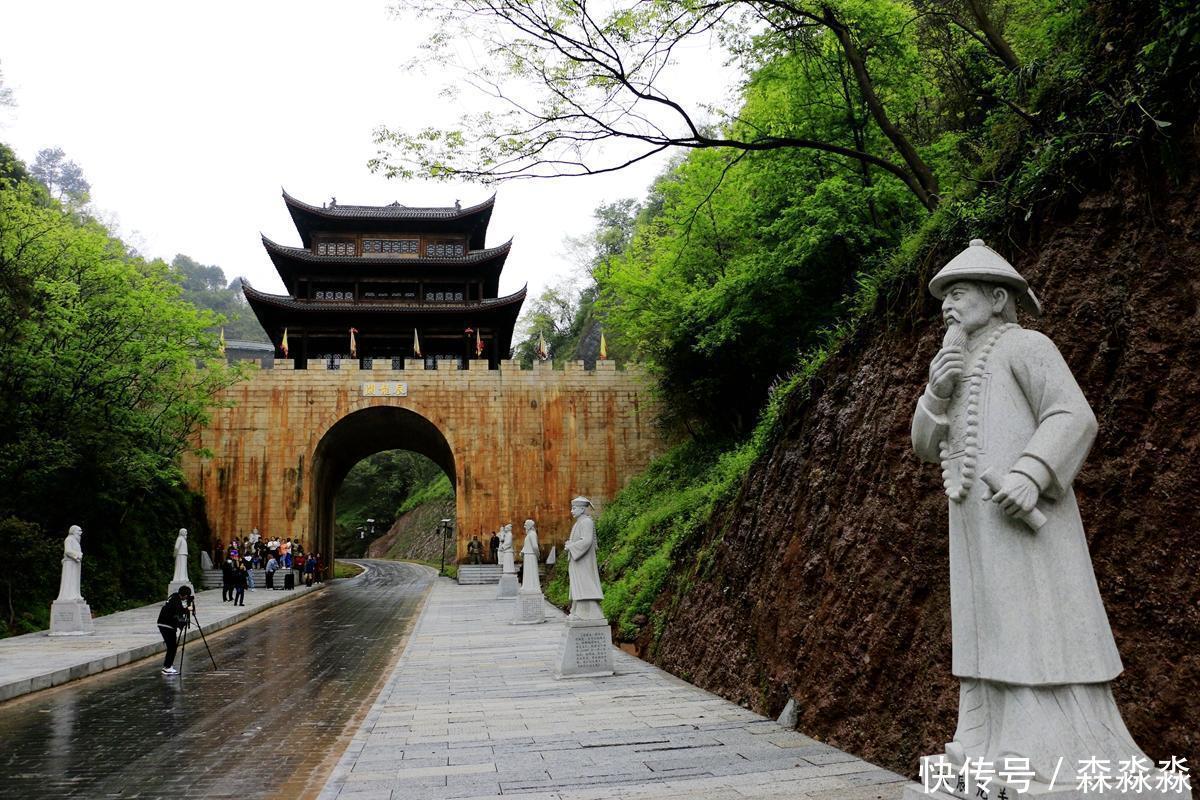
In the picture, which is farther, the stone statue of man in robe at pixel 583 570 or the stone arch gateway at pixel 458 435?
the stone arch gateway at pixel 458 435

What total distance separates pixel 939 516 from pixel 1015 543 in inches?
109

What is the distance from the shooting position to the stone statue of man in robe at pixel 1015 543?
2.81m

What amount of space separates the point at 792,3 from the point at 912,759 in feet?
28.5

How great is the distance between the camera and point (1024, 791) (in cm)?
264

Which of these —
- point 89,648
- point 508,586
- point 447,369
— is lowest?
point 508,586

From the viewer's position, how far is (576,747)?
19.0 feet

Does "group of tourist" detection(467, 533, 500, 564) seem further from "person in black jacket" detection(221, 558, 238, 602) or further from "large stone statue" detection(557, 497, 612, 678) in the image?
"large stone statue" detection(557, 497, 612, 678)

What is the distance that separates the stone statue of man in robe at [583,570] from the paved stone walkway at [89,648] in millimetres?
6548

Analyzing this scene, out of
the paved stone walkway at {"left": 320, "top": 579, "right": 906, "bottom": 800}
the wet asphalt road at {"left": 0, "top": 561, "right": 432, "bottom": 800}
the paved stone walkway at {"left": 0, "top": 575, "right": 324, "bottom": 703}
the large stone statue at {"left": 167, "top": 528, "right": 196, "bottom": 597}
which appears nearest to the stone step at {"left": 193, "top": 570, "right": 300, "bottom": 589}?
the paved stone walkway at {"left": 0, "top": 575, "right": 324, "bottom": 703}

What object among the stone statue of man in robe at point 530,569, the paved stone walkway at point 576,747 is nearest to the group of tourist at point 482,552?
the stone statue of man in robe at point 530,569

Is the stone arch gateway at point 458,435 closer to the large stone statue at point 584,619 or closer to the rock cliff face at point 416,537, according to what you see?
the rock cliff face at point 416,537

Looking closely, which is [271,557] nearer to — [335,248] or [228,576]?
[228,576]

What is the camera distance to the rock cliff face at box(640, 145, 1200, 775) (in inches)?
168


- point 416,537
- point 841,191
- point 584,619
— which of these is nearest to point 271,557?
point 584,619
